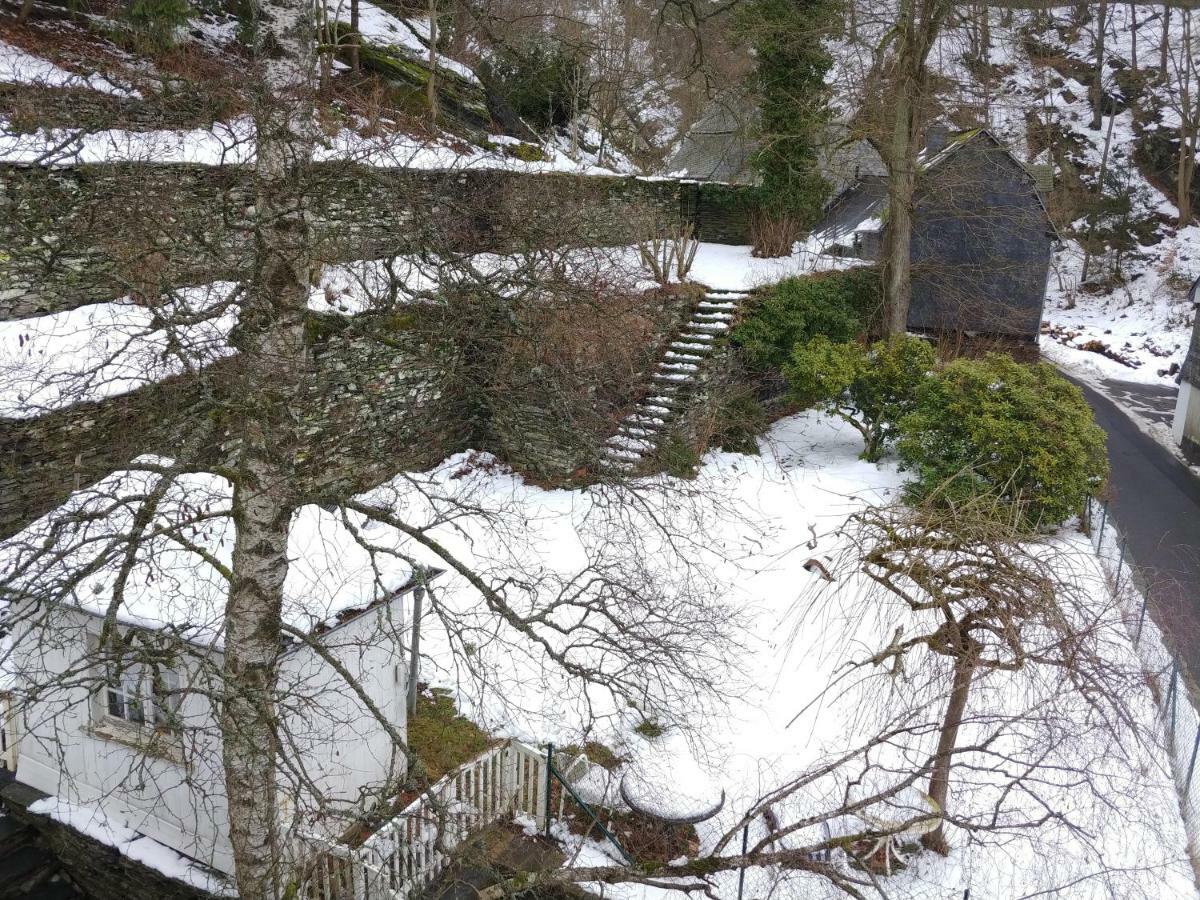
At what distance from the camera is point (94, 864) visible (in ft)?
23.5

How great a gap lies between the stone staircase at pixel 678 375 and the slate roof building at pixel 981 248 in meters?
4.05

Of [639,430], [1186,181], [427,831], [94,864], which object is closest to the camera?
[427,831]

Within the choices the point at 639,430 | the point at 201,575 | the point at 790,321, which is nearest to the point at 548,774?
the point at 201,575

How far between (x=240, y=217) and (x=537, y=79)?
49.9 feet

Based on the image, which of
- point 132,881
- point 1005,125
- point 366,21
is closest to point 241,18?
point 366,21

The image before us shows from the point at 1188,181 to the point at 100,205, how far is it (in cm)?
3116

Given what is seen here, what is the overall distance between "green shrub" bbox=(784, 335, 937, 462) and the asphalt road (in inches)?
122

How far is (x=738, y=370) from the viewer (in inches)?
563

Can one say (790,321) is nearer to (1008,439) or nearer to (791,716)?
(1008,439)

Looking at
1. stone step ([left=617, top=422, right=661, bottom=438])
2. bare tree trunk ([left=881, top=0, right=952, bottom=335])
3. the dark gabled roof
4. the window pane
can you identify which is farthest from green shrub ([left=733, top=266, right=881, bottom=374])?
the window pane

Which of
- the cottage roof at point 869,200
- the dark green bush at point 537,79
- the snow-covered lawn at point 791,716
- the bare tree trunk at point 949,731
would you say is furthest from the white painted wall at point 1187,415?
the dark green bush at point 537,79

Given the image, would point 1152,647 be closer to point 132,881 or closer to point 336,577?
point 336,577

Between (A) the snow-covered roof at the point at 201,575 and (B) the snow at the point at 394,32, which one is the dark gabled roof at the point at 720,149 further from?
(A) the snow-covered roof at the point at 201,575

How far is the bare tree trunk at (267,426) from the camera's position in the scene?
4.60 metres
